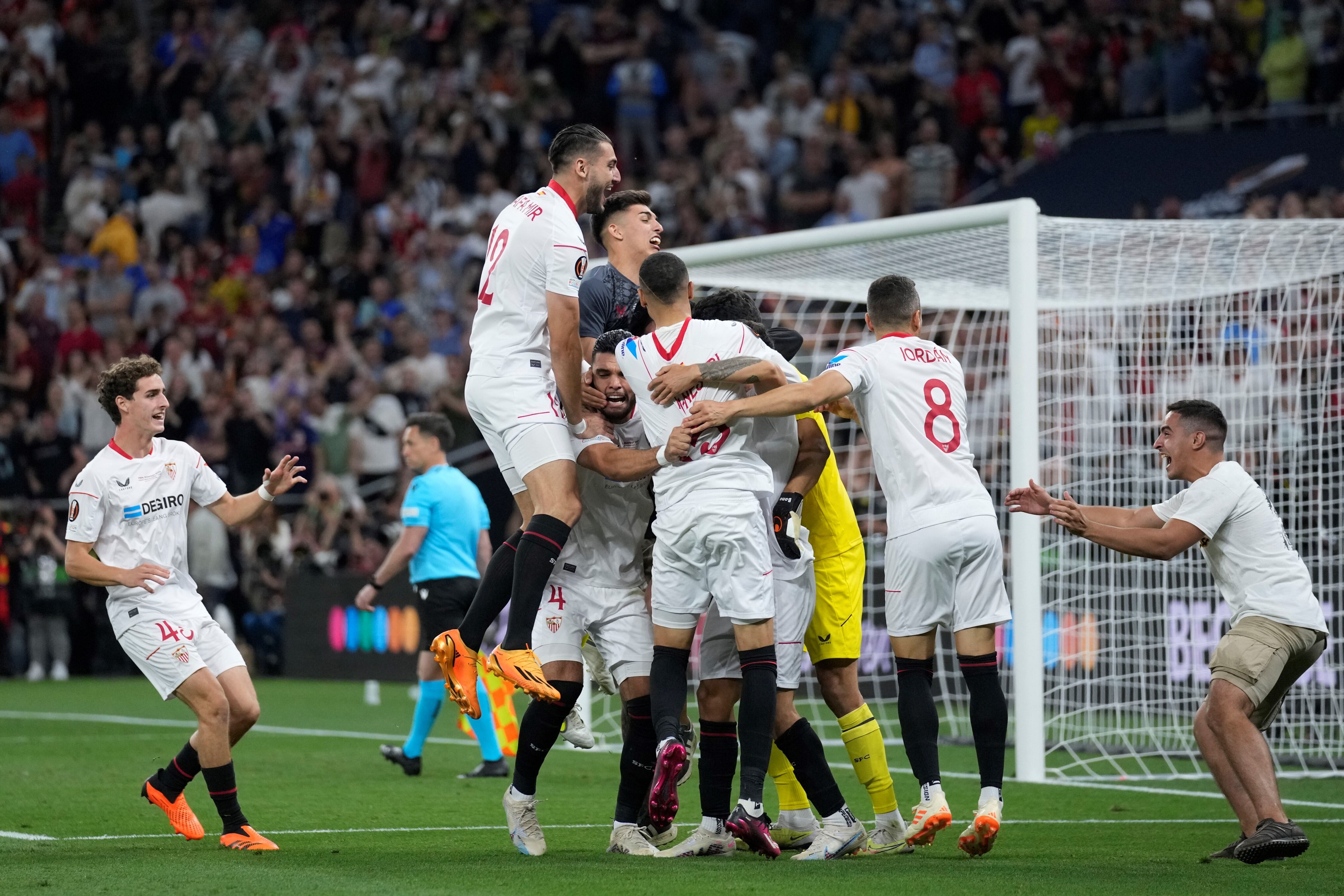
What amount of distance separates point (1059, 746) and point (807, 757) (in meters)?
4.80

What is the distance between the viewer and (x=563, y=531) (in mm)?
6566

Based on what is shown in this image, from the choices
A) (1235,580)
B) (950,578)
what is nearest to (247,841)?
(950,578)

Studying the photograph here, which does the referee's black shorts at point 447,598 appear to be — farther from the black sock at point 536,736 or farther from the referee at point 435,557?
the black sock at point 536,736

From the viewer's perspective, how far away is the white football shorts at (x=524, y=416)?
663 cm

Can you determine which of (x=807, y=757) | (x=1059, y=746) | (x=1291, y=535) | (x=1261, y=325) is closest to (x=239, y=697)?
(x=807, y=757)

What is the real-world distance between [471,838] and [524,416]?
2.09m

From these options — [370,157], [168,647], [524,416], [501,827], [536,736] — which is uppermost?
[370,157]

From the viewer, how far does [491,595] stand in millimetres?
6742

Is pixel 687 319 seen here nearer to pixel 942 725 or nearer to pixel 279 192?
pixel 942 725

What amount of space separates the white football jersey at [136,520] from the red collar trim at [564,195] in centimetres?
215

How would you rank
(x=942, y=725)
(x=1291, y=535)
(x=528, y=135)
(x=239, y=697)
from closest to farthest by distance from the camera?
(x=239, y=697) → (x=1291, y=535) → (x=942, y=725) → (x=528, y=135)

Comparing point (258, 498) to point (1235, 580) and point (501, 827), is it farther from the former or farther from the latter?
point (1235, 580)

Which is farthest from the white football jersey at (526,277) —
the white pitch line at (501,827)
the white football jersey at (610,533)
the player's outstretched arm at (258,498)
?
the white pitch line at (501,827)

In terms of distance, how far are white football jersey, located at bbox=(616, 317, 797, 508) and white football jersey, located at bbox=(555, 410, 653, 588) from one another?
1.34 feet
